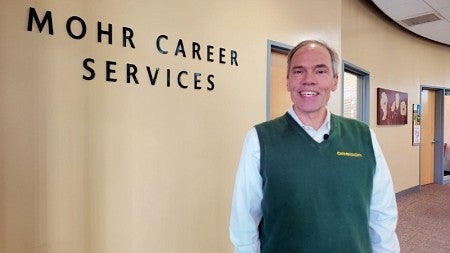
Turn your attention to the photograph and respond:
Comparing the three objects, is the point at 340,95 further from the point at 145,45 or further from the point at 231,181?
the point at 145,45

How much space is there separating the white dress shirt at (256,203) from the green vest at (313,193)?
4 cm

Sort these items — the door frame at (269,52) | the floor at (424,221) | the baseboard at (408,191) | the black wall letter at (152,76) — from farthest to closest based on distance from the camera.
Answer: the baseboard at (408,191)
the floor at (424,221)
the door frame at (269,52)
the black wall letter at (152,76)

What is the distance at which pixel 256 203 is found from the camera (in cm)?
120

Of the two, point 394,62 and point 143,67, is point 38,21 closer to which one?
point 143,67

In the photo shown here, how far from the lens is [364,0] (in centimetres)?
427

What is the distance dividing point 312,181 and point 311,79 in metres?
0.42

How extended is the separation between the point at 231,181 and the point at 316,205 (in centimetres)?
126

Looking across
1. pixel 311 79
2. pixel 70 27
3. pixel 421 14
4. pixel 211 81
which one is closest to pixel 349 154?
pixel 311 79

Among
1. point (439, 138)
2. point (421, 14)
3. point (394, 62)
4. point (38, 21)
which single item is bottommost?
point (439, 138)

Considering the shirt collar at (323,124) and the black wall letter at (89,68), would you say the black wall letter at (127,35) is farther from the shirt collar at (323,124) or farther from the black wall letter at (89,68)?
the shirt collar at (323,124)

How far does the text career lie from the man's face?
982 millimetres

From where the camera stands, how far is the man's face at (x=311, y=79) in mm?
1199

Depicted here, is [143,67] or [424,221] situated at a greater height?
[143,67]

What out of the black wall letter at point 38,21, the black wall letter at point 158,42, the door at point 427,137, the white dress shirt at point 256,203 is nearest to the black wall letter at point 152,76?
the black wall letter at point 158,42
